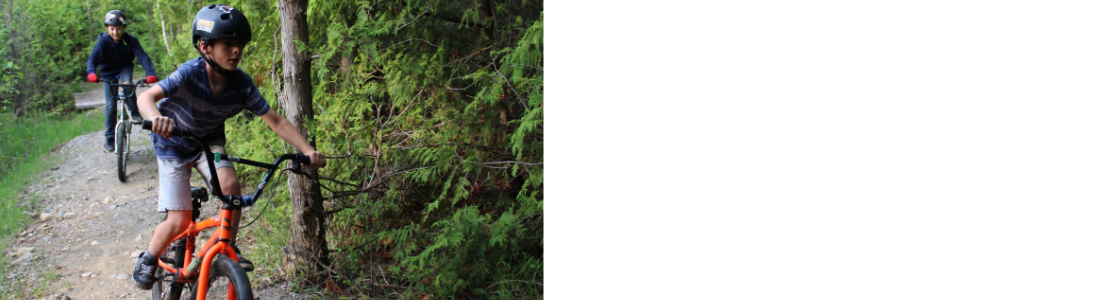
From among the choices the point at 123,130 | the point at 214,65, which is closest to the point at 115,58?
the point at 123,130

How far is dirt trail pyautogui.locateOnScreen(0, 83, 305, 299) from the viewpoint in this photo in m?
4.81

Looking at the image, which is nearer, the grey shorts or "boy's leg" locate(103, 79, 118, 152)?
the grey shorts

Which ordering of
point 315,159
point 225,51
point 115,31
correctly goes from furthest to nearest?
point 115,31
point 225,51
point 315,159

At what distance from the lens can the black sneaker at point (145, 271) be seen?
12.0ft

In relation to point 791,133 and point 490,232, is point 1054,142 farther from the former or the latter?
point 490,232

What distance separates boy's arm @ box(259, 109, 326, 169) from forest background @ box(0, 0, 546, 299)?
0.58 metres

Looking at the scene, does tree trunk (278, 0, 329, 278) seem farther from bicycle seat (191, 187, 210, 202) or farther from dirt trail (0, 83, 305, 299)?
bicycle seat (191, 187, 210, 202)

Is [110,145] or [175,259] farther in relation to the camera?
[110,145]

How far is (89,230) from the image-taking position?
5.96 metres

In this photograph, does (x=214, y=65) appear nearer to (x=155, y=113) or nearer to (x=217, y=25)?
(x=217, y=25)

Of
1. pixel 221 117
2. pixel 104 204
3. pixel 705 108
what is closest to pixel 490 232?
pixel 221 117

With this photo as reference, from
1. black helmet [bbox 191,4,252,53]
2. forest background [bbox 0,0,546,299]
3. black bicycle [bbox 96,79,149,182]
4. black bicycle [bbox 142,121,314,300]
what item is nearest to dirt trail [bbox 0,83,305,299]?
black bicycle [bbox 96,79,149,182]

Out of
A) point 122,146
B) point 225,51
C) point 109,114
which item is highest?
point 225,51

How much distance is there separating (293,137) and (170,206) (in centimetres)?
78
